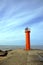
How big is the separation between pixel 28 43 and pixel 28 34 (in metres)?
1.14

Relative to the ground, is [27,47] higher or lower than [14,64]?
higher

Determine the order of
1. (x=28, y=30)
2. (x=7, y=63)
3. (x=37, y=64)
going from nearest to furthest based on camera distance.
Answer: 1. (x=37, y=64)
2. (x=7, y=63)
3. (x=28, y=30)

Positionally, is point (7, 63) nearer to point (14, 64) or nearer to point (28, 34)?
point (14, 64)

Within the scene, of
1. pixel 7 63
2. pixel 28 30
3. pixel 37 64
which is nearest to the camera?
pixel 37 64

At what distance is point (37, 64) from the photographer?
35.4ft

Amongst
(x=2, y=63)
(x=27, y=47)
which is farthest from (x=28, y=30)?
(x=2, y=63)

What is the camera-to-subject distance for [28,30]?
735 inches

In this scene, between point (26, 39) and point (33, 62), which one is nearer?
point (33, 62)

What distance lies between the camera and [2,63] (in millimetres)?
11781

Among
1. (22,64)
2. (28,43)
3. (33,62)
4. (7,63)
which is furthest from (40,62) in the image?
(28,43)

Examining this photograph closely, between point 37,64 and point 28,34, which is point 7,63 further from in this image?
point 28,34

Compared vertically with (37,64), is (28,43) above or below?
above

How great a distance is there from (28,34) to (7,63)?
7851 millimetres

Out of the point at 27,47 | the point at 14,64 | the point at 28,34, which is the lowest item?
the point at 14,64
